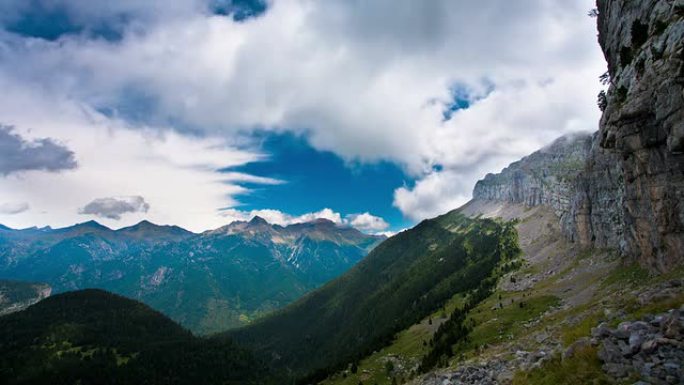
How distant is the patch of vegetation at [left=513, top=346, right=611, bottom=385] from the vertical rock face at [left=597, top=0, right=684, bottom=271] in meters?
30.8

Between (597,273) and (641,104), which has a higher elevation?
(641,104)

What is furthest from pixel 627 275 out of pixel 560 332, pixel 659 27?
pixel 659 27

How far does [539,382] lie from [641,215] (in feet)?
179

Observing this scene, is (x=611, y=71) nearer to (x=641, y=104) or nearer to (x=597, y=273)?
(x=641, y=104)

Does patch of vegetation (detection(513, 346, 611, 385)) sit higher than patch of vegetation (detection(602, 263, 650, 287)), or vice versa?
patch of vegetation (detection(513, 346, 611, 385))

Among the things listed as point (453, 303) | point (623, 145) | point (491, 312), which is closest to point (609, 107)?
point (623, 145)

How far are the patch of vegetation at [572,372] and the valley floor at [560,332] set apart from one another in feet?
0.20

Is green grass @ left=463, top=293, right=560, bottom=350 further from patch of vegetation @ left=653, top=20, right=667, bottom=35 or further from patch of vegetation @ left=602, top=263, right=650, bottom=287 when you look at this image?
patch of vegetation @ left=653, top=20, right=667, bottom=35

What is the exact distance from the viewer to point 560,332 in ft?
139

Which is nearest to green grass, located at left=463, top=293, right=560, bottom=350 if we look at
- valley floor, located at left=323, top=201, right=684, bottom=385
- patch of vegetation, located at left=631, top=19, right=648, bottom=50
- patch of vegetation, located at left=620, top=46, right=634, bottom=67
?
valley floor, located at left=323, top=201, right=684, bottom=385

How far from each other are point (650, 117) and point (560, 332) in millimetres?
30841

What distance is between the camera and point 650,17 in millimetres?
52000

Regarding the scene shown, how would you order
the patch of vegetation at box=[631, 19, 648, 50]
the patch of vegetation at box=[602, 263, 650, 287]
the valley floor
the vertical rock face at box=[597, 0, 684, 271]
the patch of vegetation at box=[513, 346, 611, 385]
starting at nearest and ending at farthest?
1. the valley floor
2. the patch of vegetation at box=[513, 346, 611, 385]
3. the vertical rock face at box=[597, 0, 684, 271]
4. the patch of vegetation at box=[631, 19, 648, 50]
5. the patch of vegetation at box=[602, 263, 650, 287]

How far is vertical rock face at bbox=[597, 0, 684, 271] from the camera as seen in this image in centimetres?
4234
